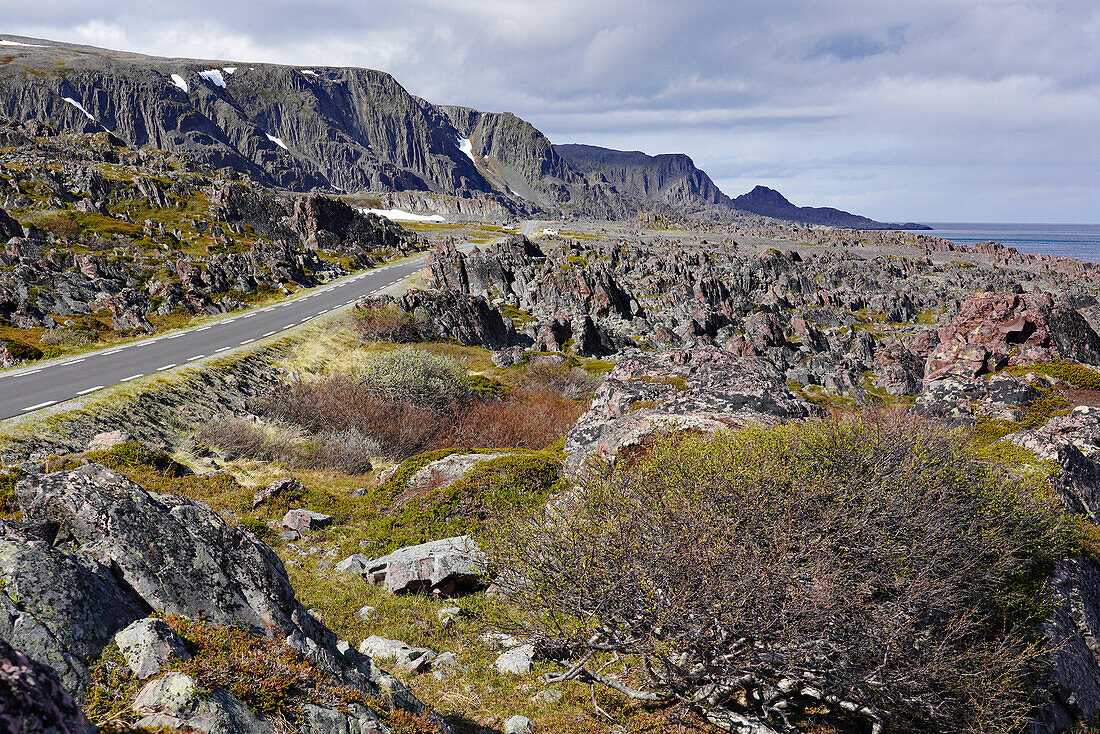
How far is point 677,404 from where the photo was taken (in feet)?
50.9

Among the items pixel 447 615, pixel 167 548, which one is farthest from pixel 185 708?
pixel 447 615

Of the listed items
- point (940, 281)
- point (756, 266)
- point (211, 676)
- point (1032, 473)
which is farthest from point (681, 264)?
point (211, 676)

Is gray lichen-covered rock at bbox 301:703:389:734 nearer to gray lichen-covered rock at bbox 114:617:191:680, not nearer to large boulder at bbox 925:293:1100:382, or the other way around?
gray lichen-covered rock at bbox 114:617:191:680

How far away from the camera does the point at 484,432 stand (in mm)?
28000

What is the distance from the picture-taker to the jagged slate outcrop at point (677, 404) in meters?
14.4

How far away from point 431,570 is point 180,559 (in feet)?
21.6

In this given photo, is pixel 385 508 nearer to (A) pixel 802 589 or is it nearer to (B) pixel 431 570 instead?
(B) pixel 431 570

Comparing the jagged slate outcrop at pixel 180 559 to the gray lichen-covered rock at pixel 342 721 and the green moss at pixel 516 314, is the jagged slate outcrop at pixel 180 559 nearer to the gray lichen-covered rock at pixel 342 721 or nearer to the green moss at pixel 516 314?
the gray lichen-covered rock at pixel 342 721

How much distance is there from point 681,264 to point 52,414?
134 meters

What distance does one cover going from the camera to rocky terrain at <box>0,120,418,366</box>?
42.0m

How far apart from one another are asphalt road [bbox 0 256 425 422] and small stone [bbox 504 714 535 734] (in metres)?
23.0

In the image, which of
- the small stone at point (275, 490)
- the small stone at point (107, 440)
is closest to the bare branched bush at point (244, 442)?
the small stone at point (107, 440)

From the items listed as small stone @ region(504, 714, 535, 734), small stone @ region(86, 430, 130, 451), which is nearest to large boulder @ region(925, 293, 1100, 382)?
small stone @ region(504, 714, 535, 734)

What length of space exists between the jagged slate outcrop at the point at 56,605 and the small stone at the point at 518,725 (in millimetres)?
5115
